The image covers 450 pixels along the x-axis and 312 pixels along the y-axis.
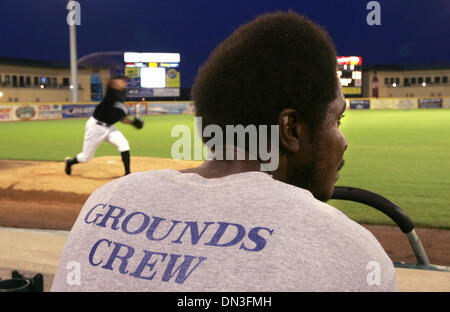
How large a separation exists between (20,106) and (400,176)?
28.9m

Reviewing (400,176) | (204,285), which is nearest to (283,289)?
(204,285)

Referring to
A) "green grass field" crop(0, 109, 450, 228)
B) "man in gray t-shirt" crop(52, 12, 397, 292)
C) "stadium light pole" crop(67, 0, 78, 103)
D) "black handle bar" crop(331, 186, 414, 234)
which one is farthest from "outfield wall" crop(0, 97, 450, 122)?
"man in gray t-shirt" crop(52, 12, 397, 292)

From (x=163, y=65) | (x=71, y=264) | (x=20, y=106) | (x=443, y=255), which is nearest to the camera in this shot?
(x=71, y=264)

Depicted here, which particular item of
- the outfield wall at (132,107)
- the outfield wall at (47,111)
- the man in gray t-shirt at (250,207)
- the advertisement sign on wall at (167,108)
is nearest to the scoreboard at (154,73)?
the advertisement sign on wall at (167,108)

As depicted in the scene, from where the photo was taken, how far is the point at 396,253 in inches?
220

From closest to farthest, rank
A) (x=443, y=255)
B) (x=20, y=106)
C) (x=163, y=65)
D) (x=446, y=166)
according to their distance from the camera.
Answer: (x=443, y=255) < (x=446, y=166) < (x=20, y=106) < (x=163, y=65)

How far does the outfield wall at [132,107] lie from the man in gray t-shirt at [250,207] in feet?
73.0

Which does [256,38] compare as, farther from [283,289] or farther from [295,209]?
[283,289]

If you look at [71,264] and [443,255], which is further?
[443,255]

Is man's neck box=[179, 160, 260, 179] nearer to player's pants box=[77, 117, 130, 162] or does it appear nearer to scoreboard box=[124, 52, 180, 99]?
player's pants box=[77, 117, 130, 162]

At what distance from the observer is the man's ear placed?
1216mm

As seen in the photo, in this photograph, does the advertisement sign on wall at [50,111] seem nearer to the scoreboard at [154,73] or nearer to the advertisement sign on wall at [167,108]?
the advertisement sign on wall at [167,108]

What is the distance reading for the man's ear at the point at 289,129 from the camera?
→ 122cm
